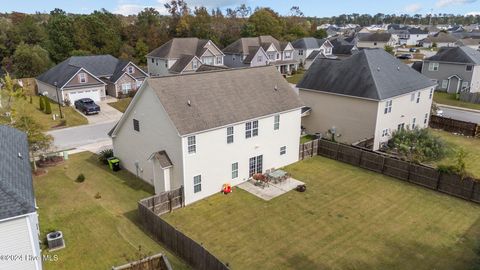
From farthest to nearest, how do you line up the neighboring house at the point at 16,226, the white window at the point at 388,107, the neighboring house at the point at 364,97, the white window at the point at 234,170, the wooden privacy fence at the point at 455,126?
the wooden privacy fence at the point at 455,126 < the neighboring house at the point at 364,97 < the white window at the point at 388,107 < the white window at the point at 234,170 < the neighboring house at the point at 16,226

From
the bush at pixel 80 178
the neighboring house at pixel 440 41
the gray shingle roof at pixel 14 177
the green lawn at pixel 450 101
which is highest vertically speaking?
the neighboring house at pixel 440 41

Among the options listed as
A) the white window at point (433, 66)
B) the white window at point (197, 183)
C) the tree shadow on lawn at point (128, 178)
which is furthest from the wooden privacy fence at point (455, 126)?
the tree shadow on lawn at point (128, 178)

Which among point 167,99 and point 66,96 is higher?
point 167,99

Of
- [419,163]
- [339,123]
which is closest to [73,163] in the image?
[339,123]

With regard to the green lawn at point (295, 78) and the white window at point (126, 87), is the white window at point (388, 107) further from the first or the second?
the white window at point (126, 87)

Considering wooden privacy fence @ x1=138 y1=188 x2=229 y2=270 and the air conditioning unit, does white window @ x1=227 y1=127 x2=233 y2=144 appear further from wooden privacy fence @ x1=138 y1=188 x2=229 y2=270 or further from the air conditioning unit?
the air conditioning unit

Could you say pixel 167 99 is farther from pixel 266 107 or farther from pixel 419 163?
pixel 419 163

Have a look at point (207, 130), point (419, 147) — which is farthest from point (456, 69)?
point (207, 130)
